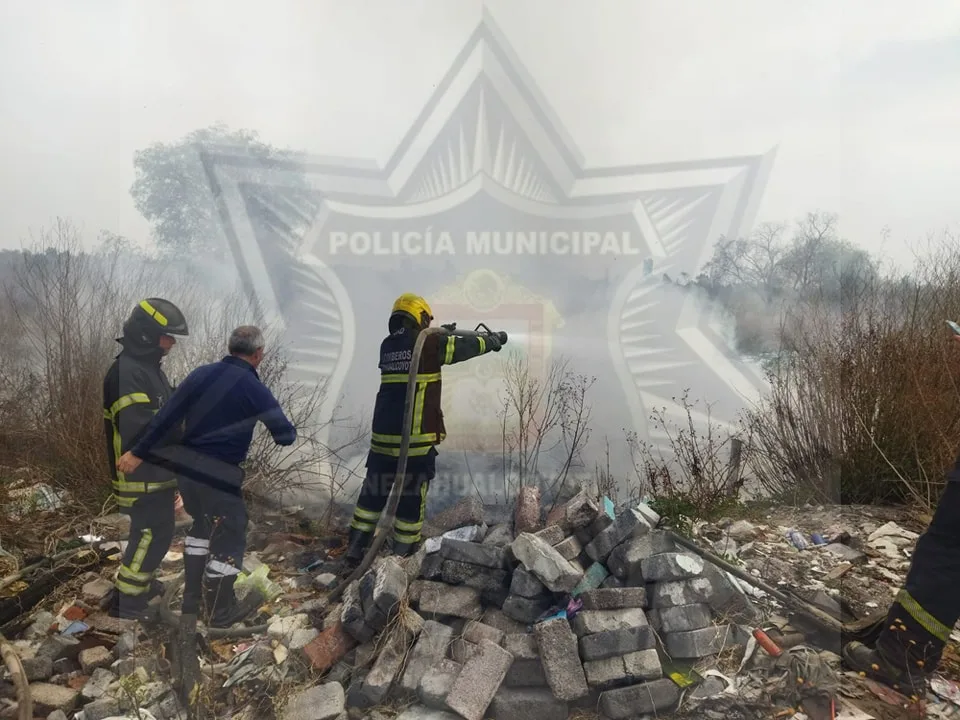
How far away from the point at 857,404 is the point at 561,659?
4.04 m

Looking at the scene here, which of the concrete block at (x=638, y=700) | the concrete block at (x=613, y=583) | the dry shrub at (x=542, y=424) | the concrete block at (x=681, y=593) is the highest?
the dry shrub at (x=542, y=424)

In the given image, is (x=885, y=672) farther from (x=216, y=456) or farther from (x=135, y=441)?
(x=135, y=441)

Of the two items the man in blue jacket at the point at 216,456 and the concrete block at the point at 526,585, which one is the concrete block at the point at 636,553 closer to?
the concrete block at the point at 526,585

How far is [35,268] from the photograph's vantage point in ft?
17.7

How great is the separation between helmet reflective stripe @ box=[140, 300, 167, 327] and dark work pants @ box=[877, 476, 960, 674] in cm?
461

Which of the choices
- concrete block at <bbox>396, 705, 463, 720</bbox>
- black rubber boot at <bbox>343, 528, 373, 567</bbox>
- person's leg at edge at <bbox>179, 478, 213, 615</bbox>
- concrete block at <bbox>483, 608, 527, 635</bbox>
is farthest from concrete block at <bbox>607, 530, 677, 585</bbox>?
person's leg at edge at <bbox>179, 478, 213, 615</bbox>

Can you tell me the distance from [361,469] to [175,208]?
261cm

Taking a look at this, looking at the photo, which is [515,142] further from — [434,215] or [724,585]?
[724,585]

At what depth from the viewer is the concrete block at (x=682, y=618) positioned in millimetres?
2988

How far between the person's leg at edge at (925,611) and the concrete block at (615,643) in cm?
123

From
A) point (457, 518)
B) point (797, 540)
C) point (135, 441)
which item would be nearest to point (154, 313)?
point (135, 441)

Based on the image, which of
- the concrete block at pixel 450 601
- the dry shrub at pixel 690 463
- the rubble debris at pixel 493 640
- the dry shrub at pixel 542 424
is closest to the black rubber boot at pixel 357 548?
the rubble debris at pixel 493 640

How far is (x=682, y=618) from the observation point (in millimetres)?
2998

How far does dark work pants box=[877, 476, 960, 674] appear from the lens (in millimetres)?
2742
